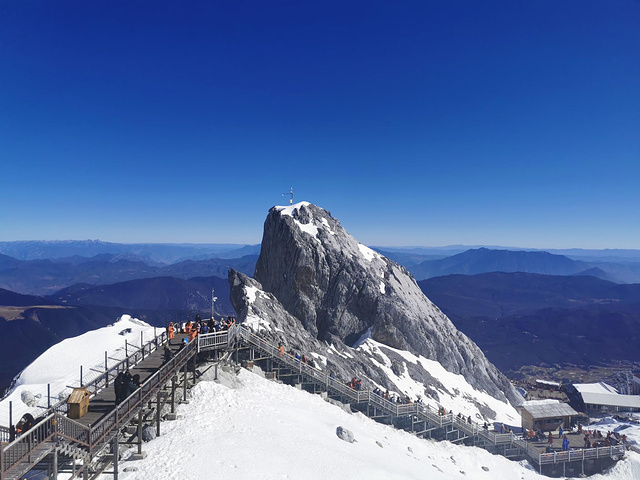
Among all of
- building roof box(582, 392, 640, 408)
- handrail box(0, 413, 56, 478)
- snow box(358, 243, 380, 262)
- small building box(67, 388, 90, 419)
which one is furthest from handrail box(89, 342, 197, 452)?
building roof box(582, 392, 640, 408)

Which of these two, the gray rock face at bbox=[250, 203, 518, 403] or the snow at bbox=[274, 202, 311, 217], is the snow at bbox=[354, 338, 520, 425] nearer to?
the gray rock face at bbox=[250, 203, 518, 403]

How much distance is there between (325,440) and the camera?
62.9ft

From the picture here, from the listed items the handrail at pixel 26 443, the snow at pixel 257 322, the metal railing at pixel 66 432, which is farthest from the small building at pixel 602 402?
the handrail at pixel 26 443

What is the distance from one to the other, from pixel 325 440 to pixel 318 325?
1465 inches

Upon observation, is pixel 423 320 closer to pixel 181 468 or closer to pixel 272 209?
pixel 272 209

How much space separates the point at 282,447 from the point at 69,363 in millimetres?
32347

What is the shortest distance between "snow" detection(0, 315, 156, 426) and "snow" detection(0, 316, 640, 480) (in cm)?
126

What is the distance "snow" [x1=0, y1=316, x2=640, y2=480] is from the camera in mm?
14664

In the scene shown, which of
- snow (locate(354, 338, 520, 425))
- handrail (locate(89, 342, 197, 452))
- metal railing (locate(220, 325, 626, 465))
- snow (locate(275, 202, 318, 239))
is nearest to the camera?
handrail (locate(89, 342, 197, 452))

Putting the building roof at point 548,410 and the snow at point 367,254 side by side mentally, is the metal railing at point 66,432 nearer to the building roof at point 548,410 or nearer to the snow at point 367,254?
the building roof at point 548,410

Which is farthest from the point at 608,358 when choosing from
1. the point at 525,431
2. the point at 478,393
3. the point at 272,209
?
the point at 272,209

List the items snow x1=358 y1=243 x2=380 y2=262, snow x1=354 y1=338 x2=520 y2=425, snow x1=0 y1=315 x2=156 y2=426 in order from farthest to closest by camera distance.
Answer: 1. snow x1=358 y1=243 x2=380 y2=262
2. snow x1=354 y1=338 x2=520 y2=425
3. snow x1=0 y1=315 x2=156 y2=426

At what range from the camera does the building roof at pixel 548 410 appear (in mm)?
38469

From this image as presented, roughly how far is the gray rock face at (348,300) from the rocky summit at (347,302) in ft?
0.47
